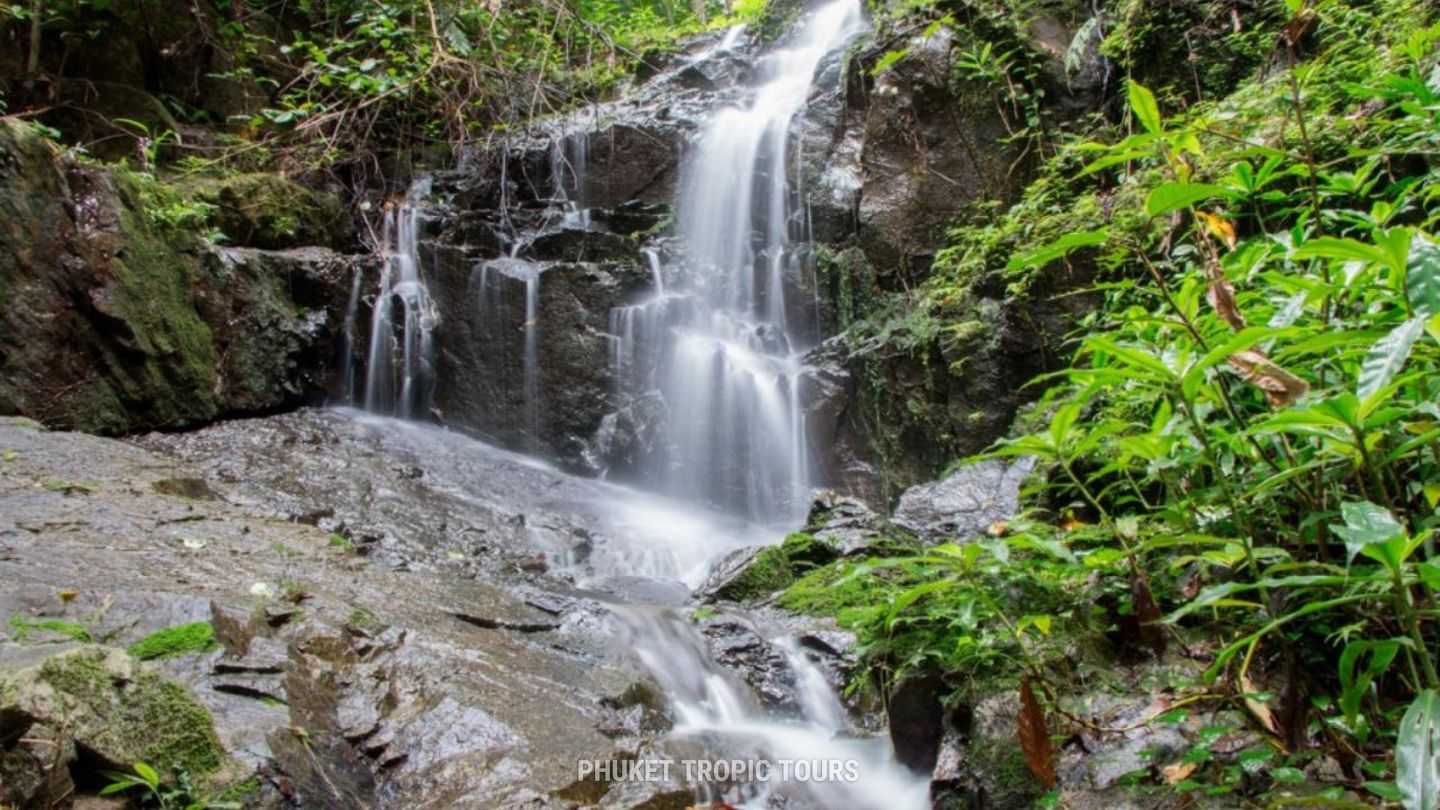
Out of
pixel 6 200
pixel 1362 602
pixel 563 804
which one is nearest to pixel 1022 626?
pixel 1362 602

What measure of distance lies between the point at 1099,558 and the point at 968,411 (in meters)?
4.90

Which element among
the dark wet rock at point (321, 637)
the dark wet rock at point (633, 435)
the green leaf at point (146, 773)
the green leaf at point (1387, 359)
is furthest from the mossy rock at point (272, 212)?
the green leaf at point (1387, 359)

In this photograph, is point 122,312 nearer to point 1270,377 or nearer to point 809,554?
point 809,554

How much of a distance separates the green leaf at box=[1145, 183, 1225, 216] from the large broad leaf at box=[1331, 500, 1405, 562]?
2.13 ft

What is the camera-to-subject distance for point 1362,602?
186 centimetres

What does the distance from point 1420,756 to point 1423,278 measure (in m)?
0.86

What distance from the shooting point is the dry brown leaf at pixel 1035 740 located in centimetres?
222

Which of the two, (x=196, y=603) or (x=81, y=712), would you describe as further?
(x=196, y=603)

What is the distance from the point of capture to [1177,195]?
5.12 feet

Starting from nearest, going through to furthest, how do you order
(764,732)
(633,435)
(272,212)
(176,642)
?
1. (176,642)
2. (764,732)
3. (633,435)
4. (272,212)

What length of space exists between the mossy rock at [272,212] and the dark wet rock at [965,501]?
737 cm

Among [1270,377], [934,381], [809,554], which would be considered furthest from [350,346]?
[1270,377]

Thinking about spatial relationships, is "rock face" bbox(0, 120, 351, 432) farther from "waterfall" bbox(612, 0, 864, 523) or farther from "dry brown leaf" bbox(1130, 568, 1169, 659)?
"dry brown leaf" bbox(1130, 568, 1169, 659)

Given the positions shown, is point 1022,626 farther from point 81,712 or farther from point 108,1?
point 108,1
